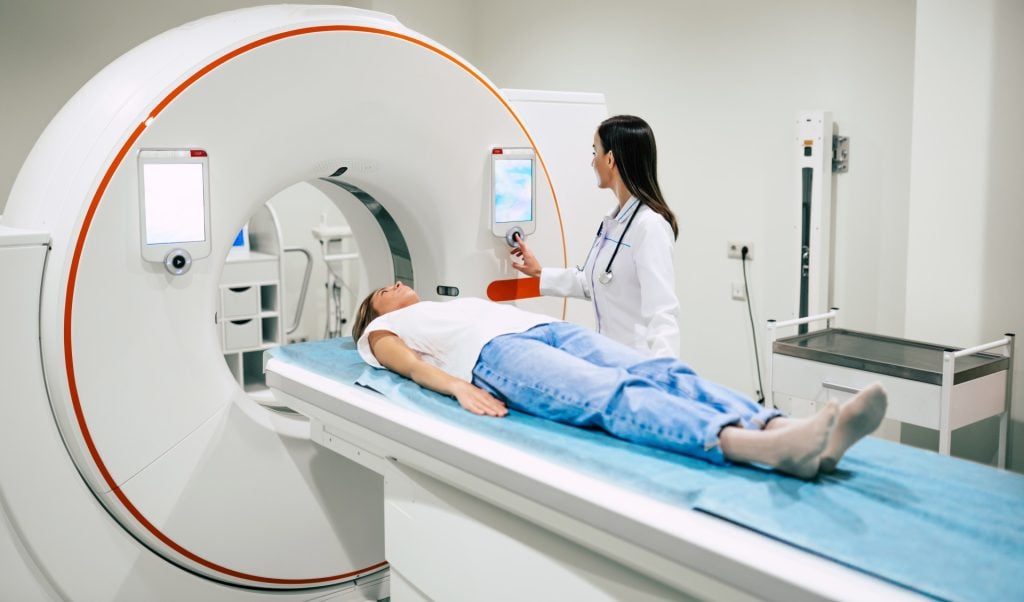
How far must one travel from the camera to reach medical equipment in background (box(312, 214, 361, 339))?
4.50 m

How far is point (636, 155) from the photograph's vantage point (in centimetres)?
214

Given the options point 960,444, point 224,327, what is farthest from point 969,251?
point 224,327

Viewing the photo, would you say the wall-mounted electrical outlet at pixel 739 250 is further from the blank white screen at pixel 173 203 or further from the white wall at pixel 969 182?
the blank white screen at pixel 173 203

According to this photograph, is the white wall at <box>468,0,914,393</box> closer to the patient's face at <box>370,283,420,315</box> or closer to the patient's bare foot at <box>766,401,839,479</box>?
the patient's face at <box>370,283,420,315</box>

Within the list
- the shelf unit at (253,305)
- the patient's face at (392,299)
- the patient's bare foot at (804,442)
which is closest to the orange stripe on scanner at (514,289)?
the patient's face at (392,299)

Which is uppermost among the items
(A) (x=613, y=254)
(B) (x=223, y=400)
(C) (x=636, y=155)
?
(C) (x=636, y=155)

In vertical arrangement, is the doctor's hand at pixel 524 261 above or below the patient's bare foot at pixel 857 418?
above

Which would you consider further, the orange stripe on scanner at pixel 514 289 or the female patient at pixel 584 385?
the orange stripe on scanner at pixel 514 289

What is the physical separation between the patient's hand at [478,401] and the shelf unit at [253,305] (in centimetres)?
229

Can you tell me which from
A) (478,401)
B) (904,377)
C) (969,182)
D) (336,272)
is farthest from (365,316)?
(336,272)

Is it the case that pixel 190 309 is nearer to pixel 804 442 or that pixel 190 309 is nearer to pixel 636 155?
pixel 636 155

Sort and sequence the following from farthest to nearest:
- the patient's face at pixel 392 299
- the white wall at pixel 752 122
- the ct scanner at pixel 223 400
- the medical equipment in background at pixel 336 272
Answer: the medical equipment in background at pixel 336 272, the white wall at pixel 752 122, the patient's face at pixel 392 299, the ct scanner at pixel 223 400

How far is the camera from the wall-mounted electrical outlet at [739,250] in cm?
350

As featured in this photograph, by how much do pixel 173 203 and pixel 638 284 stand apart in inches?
42.4
